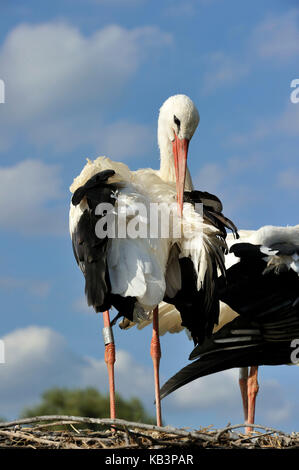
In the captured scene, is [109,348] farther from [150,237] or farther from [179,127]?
[179,127]

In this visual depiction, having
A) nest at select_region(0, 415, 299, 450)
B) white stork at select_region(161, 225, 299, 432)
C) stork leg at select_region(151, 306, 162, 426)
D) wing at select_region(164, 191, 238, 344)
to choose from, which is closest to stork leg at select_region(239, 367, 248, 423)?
white stork at select_region(161, 225, 299, 432)

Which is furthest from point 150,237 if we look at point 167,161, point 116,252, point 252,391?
point 252,391

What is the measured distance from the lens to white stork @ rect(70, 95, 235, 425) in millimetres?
4617

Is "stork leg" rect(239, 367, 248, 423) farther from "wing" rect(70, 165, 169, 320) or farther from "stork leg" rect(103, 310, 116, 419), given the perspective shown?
"wing" rect(70, 165, 169, 320)

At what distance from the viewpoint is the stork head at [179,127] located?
5.50m

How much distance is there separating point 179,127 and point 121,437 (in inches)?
101

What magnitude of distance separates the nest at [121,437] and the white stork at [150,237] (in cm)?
86

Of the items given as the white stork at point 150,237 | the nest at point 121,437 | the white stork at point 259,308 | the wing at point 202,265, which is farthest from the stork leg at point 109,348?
the white stork at point 259,308

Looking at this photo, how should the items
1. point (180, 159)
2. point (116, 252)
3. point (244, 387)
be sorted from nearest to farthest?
point (116, 252) → point (180, 159) → point (244, 387)

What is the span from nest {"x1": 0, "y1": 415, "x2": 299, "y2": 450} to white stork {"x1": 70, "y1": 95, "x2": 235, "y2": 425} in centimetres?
86

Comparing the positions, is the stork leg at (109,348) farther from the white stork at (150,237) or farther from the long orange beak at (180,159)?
the long orange beak at (180,159)

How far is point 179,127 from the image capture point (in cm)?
562

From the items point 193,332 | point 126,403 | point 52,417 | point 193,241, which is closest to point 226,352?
point 193,332
